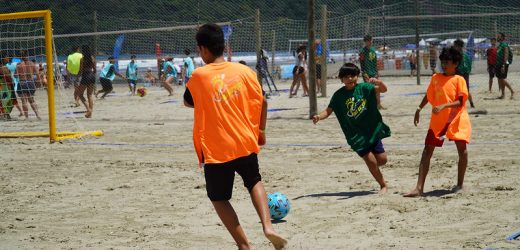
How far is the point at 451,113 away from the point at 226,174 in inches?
119

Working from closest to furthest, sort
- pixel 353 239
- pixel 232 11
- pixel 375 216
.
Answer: pixel 353 239 → pixel 375 216 → pixel 232 11

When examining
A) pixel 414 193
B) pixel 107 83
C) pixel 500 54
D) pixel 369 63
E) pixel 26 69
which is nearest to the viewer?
pixel 414 193

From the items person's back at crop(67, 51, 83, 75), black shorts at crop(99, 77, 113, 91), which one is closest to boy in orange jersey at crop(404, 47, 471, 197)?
person's back at crop(67, 51, 83, 75)

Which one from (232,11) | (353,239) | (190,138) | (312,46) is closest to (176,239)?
(353,239)

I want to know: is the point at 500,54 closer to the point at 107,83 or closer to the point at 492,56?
the point at 492,56

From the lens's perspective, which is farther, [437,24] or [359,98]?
[437,24]

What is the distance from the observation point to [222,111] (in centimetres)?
499

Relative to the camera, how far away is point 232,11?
40.2 m

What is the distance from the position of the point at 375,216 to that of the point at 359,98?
1.41 meters

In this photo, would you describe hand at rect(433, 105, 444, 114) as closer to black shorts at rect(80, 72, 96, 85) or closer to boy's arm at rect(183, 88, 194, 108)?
boy's arm at rect(183, 88, 194, 108)

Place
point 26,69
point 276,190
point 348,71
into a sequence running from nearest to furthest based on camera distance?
1. point 348,71
2. point 276,190
3. point 26,69

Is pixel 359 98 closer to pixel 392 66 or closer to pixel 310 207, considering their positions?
pixel 310 207

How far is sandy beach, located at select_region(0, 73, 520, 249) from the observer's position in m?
6.01

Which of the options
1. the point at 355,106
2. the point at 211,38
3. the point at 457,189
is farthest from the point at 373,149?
the point at 211,38
